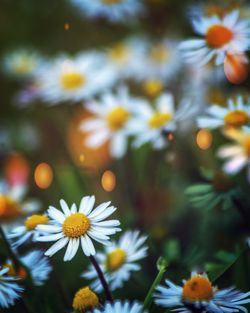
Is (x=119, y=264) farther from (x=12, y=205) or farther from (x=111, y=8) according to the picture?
(x=111, y=8)

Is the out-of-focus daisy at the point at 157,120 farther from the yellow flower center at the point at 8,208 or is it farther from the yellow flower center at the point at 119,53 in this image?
the yellow flower center at the point at 119,53

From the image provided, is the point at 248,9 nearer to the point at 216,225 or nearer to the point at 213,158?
the point at 213,158

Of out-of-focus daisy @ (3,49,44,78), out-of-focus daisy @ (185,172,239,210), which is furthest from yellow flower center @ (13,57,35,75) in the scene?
out-of-focus daisy @ (185,172,239,210)

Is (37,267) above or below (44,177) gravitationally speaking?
below

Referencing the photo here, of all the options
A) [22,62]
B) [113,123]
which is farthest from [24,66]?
[113,123]

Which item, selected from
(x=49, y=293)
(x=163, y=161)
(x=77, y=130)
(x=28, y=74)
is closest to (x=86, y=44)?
(x=28, y=74)

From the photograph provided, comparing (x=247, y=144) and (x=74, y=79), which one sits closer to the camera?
(x=247, y=144)
